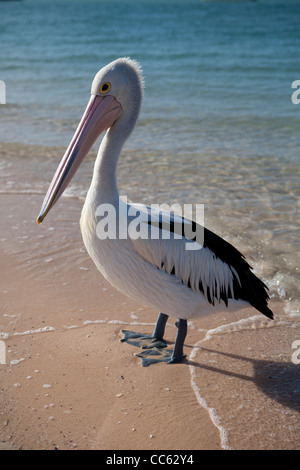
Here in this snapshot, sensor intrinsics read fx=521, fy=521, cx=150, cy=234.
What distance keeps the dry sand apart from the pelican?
0.97ft

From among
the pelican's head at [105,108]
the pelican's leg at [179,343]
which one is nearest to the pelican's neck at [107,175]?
the pelican's head at [105,108]

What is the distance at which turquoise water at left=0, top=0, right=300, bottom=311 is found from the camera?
17.4 ft

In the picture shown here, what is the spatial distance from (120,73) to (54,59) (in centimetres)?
1566

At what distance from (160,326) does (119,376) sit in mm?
500

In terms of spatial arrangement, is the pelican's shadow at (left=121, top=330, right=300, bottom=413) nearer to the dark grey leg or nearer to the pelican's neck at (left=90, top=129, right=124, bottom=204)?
the dark grey leg

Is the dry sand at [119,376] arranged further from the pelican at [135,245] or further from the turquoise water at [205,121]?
the turquoise water at [205,121]

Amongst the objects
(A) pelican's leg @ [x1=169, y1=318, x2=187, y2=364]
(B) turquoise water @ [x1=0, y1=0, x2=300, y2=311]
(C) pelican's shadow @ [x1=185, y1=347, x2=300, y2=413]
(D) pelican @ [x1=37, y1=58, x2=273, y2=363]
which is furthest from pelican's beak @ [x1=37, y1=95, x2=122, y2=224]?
(B) turquoise water @ [x1=0, y1=0, x2=300, y2=311]

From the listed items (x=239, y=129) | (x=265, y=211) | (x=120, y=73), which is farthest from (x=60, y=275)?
(x=239, y=129)

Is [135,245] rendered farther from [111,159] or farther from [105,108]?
[105,108]

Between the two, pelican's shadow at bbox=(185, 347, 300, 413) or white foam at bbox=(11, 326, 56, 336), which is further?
white foam at bbox=(11, 326, 56, 336)

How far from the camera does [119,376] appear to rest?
2945mm

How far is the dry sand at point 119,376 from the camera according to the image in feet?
8.16

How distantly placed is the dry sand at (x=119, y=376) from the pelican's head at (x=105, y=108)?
0.98m

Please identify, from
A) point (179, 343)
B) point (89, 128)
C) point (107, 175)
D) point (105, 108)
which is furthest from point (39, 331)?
point (105, 108)
